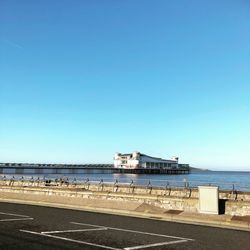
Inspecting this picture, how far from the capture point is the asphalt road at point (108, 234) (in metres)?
9.99

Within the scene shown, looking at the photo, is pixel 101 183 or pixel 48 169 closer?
pixel 101 183

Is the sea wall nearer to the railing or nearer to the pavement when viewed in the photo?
the pavement

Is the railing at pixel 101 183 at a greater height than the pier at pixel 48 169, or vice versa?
the pier at pixel 48 169

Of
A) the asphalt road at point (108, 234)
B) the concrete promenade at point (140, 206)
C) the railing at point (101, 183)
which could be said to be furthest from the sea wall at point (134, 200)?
the railing at point (101, 183)

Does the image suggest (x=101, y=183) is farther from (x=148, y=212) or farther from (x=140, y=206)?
(x=148, y=212)

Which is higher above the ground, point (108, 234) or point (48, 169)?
point (48, 169)

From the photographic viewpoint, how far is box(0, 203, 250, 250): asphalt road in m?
9.99

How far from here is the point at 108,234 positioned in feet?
38.4

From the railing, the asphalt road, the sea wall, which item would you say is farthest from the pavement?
the railing

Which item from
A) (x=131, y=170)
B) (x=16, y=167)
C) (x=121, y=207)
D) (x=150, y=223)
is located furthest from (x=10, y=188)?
(x=131, y=170)

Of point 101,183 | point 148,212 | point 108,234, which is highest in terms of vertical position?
point 101,183

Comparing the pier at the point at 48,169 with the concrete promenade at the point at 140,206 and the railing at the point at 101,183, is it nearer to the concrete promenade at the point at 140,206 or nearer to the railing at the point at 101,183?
the railing at the point at 101,183

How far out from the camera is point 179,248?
383 inches

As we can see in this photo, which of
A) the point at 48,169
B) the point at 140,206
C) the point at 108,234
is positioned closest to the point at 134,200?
the point at 140,206
